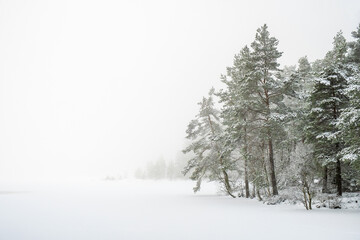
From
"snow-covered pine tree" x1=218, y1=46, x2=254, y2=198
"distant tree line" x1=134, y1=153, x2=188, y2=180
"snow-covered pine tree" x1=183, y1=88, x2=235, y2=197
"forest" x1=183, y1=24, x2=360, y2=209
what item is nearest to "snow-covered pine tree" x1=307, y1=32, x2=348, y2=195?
"forest" x1=183, y1=24, x2=360, y2=209

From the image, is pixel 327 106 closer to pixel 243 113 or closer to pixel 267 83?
pixel 267 83

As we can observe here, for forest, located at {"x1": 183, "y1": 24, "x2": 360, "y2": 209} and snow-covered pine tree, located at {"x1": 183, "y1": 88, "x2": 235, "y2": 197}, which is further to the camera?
snow-covered pine tree, located at {"x1": 183, "y1": 88, "x2": 235, "y2": 197}

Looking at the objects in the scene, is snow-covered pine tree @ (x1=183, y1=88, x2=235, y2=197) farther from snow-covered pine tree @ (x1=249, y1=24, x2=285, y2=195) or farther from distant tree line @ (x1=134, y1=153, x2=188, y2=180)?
distant tree line @ (x1=134, y1=153, x2=188, y2=180)

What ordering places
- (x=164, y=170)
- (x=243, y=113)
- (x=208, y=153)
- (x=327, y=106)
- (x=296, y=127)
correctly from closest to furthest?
(x=327, y=106) < (x=243, y=113) < (x=296, y=127) < (x=208, y=153) < (x=164, y=170)

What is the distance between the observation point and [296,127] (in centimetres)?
2281

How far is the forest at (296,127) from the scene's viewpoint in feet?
50.8

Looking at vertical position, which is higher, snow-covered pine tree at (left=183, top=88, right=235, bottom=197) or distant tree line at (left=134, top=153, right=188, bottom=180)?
snow-covered pine tree at (left=183, top=88, right=235, bottom=197)

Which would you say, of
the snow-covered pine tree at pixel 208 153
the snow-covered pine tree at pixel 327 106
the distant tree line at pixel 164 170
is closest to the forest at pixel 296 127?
the snow-covered pine tree at pixel 327 106

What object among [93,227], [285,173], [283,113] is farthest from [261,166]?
[93,227]

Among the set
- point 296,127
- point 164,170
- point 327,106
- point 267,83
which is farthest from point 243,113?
point 164,170

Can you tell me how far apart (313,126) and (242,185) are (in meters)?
12.7

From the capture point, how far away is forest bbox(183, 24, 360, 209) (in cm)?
1548

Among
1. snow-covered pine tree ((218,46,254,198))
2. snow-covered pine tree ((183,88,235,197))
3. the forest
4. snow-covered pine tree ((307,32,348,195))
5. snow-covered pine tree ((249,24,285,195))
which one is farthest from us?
snow-covered pine tree ((183,88,235,197))

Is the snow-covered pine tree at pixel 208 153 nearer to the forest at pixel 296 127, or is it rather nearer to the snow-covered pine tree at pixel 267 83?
the forest at pixel 296 127
